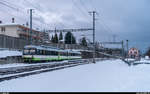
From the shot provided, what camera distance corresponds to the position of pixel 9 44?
119 feet

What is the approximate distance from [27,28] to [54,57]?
43.0 m

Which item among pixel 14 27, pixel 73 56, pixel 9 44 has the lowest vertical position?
pixel 73 56

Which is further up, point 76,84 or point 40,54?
point 40,54

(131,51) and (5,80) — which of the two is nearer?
(5,80)

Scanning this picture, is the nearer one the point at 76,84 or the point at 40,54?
the point at 76,84

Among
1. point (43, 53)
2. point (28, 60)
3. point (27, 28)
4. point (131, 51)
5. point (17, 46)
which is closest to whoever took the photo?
point (131, 51)

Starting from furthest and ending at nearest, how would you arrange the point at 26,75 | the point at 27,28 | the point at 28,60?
1. the point at 27,28
2. the point at 28,60
3. the point at 26,75

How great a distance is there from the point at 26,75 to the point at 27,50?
17.1m

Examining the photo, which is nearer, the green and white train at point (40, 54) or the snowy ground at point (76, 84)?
the snowy ground at point (76, 84)

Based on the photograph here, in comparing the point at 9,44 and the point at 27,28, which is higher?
the point at 27,28

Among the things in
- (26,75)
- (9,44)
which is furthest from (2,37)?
(26,75)

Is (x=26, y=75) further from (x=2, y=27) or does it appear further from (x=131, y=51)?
(x=2, y=27)

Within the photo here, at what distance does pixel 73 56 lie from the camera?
53781 mm

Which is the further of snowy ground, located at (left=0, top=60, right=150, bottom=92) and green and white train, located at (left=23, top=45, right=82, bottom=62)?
green and white train, located at (left=23, top=45, right=82, bottom=62)
